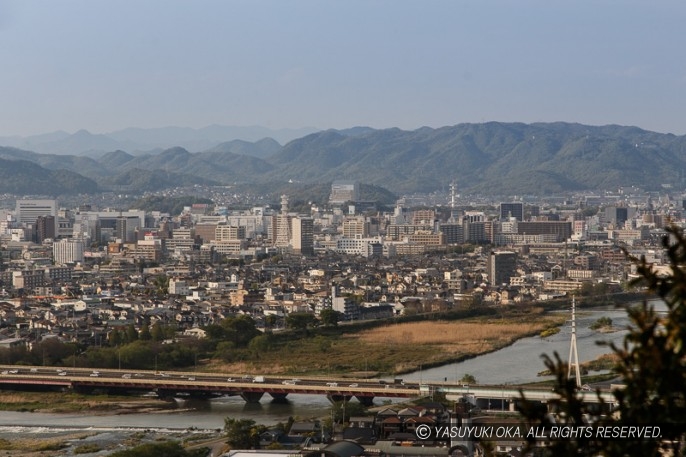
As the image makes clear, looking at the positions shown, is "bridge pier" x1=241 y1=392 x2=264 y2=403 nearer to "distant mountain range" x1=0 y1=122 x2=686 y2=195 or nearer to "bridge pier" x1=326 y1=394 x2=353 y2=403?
"bridge pier" x1=326 y1=394 x2=353 y2=403

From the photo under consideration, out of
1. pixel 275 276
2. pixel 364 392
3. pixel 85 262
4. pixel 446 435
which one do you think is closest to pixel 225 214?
pixel 85 262

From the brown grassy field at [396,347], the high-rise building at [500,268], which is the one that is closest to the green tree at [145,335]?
the brown grassy field at [396,347]

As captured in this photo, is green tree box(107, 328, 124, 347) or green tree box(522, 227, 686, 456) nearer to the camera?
green tree box(522, 227, 686, 456)

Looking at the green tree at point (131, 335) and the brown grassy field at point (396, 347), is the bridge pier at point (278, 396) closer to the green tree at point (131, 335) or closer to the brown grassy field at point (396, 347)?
the brown grassy field at point (396, 347)

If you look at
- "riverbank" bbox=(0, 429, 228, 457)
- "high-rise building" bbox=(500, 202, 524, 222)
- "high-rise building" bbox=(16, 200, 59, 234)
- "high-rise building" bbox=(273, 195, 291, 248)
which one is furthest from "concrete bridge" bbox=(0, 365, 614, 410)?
"high-rise building" bbox=(500, 202, 524, 222)

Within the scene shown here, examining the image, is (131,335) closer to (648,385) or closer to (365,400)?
(365,400)

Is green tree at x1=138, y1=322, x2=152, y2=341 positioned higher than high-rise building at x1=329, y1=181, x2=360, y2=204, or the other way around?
high-rise building at x1=329, y1=181, x2=360, y2=204
